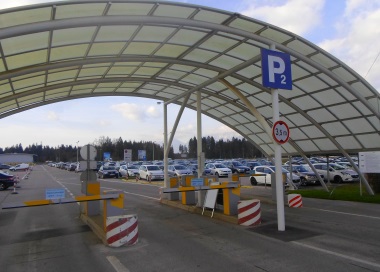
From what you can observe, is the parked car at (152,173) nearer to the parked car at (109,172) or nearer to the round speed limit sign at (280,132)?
the parked car at (109,172)

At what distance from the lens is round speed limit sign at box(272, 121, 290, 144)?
9344mm

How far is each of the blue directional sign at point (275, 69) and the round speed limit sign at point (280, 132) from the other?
3.60 feet

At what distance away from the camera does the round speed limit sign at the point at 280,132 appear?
934 cm

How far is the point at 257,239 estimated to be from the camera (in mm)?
8391

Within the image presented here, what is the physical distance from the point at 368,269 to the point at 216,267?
8.68 feet

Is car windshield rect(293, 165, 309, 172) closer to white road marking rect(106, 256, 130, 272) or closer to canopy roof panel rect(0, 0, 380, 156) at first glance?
canopy roof panel rect(0, 0, 380, 156)

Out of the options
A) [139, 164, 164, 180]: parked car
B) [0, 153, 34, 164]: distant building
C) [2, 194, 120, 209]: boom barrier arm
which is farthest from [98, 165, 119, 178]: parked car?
[0, 153, 34, 164]: distant building

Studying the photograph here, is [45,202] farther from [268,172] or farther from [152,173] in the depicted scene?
[152,173]

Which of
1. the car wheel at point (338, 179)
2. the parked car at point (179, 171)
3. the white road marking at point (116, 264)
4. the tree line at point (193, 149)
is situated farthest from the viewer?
the tree line at point (193, 149)

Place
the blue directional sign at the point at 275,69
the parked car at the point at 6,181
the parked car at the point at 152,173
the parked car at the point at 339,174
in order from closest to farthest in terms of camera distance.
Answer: the blue directional sign at the point at 275,69
the parked car at the point at 339,174
the parked car at the point at 6,181
the parked car at the point at 152,173

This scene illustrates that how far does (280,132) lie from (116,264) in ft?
18.1

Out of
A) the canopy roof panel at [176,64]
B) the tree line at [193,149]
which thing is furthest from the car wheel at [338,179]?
the tree line at [193,149]

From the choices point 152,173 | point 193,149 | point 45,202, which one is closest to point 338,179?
point 152,173

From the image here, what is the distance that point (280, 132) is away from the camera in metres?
9.48
